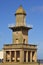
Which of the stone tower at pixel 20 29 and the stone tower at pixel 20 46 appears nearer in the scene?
the stone tower at pixel 20 46

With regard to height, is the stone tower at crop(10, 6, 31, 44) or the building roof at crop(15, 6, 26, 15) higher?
the building roof at crop(15, 6, 26, 15)

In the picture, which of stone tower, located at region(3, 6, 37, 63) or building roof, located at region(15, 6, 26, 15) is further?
building roof, located at region(15, 6, 26, 15)

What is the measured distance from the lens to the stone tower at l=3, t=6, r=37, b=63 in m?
59.8

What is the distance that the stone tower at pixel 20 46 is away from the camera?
59.8 m

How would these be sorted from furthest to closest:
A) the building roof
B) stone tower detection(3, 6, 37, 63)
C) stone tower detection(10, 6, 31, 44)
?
stone tower detection(10, 6, 31, 44), the building roof, stone tower detection(3, 6, 37, 63)

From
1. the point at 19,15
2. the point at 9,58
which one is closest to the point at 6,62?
the point at 9,58

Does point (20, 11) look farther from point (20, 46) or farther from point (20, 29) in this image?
point (20, 46)

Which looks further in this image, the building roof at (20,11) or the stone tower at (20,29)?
the stone tower at (20,29)

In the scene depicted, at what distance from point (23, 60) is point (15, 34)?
6525mm

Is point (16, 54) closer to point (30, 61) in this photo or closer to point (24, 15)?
point (30, 61)

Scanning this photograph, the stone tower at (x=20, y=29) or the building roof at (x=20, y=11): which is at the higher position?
the building roof at (x=20, y=11)

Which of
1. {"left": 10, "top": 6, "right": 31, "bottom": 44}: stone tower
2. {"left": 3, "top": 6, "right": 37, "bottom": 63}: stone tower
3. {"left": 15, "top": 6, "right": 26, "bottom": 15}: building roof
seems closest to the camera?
{"left": 3, "top": 6, "right": 37, "bottom": 63}: stone tower

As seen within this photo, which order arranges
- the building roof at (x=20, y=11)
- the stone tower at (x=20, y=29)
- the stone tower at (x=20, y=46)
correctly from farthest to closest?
the stone tower at (x=20, y=29) → the building roof at (x=20, y=11) → the stone tower at (x=20, y=46)

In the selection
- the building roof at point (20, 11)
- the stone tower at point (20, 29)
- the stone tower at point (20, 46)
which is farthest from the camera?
the stone tower at point (20, 29)
